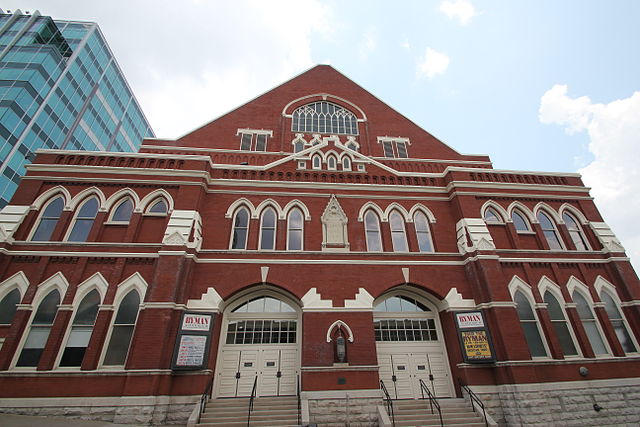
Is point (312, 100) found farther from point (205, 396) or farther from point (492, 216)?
point (205, 396)

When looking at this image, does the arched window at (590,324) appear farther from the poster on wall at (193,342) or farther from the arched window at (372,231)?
the poster on wall at (193,342)

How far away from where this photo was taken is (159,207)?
14062 millimetres

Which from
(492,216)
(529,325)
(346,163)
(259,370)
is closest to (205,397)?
(259,370)

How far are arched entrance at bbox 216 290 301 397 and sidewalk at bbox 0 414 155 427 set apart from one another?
362cm

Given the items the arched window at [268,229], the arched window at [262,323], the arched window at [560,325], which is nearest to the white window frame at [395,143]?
the arched window at [268,229]

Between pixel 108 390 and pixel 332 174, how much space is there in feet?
39.9

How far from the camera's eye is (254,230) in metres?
14.2

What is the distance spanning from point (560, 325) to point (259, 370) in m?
12.4

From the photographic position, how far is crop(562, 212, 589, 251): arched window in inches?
597

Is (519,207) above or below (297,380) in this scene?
above

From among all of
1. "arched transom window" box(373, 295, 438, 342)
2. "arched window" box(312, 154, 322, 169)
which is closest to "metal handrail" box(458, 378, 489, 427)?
"arched transom window" box(373, 295, 438, 342)

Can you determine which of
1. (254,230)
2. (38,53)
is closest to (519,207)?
(254,230)

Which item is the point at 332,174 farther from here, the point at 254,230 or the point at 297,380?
the point at 297,380

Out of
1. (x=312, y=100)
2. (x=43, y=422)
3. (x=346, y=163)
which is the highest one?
(x=312, y=100)
